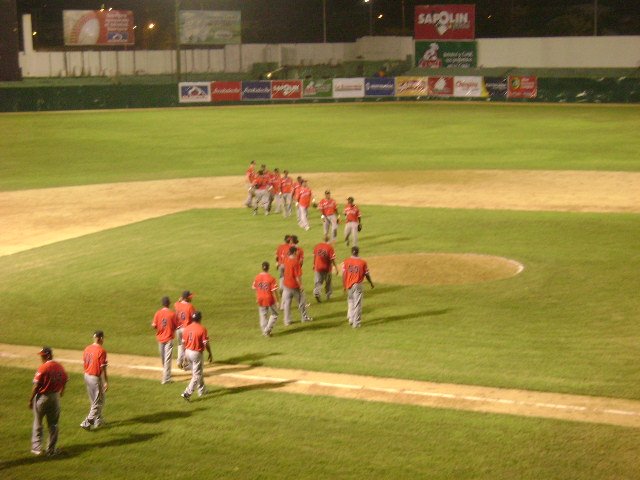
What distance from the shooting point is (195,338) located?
1477cm

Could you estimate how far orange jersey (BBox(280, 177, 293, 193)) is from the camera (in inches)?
1218

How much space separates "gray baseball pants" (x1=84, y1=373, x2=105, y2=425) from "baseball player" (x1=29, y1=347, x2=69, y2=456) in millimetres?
818

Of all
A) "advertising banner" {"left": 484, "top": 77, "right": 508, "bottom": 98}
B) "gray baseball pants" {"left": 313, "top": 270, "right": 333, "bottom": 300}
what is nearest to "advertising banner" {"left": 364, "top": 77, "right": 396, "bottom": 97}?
"advertising banner" {"left": 484, "top": 77, "right": 508, "bottom": 98}

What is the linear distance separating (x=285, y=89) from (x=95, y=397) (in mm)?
61053

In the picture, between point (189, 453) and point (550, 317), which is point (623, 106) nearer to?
point (550, 317)

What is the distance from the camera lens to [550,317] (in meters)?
19.6

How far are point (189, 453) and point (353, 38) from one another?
89219 millimetres

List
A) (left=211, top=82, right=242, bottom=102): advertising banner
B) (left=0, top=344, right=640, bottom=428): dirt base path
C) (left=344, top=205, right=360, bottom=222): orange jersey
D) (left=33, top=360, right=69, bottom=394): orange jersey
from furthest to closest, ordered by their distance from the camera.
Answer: (left=211, top=82, right=242, bottom=102): advertising banner
(left=344, top=205, right=360, bottom=222): orange jersey
(left=0, top=344, right=640, bottom=428): dirt base path
(left=33, top=360, right=69, bottom=394): orange jersey

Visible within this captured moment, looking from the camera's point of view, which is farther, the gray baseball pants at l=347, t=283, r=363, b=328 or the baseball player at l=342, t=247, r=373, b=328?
the gray baseball pants at l=347, t=283, r=363, b=328

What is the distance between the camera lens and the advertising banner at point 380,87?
73.6 metres

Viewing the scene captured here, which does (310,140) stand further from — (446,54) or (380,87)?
(446,54)

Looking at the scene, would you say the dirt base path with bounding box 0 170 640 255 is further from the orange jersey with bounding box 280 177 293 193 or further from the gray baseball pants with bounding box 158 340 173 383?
the gray baseball pants with bounding box 158 340 173 383

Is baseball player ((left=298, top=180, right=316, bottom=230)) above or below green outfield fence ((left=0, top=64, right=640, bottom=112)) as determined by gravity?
below

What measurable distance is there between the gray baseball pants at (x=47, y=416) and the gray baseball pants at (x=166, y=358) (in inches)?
122
